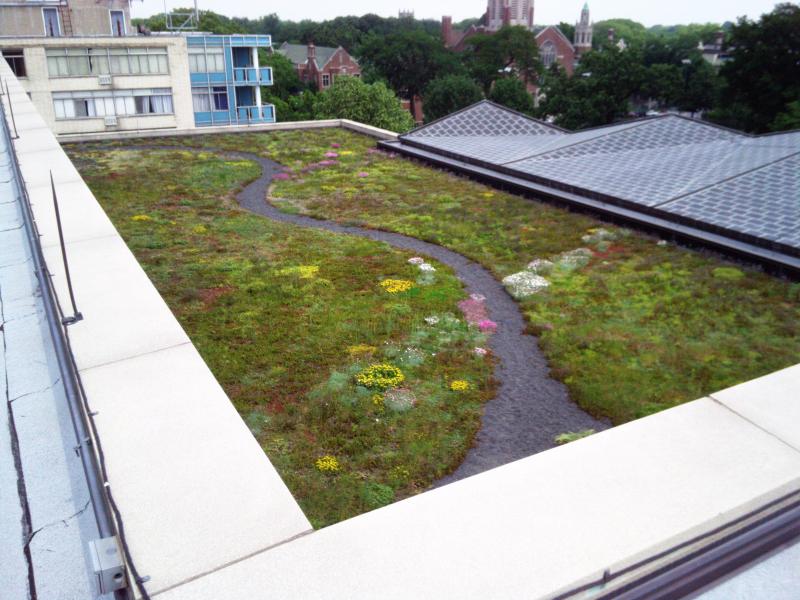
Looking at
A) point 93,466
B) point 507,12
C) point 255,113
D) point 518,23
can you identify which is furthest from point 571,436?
point 507,12

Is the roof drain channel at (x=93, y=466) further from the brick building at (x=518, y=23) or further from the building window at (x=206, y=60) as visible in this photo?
the brick building at (x=518, y=23)

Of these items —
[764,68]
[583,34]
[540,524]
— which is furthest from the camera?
[583,34]

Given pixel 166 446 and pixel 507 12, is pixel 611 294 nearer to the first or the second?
pixel 166 446

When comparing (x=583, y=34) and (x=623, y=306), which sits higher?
(x=583, y=34)

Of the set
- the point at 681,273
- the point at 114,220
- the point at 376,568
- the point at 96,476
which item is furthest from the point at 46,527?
the point at 114,220

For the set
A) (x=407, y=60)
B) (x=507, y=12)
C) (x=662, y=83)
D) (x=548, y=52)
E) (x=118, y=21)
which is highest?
(x=507, y=12)

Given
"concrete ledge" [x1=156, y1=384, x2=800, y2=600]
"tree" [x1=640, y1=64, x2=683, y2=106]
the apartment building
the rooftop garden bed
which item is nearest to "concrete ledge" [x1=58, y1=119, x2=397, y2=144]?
the rooftop garden bed

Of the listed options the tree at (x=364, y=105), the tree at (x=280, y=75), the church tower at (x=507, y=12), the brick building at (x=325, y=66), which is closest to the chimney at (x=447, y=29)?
the church tower at (x=507, y=12)
